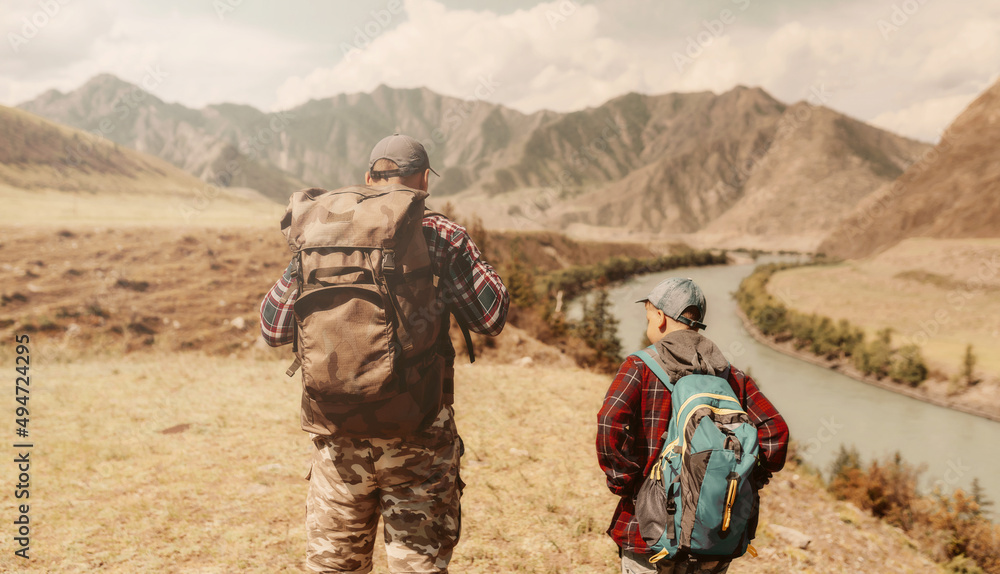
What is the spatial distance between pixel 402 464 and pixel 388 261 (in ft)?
3.14

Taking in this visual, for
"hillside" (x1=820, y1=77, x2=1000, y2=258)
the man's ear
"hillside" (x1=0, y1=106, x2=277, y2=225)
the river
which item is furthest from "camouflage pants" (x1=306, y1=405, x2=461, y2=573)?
"hillside" (x1=820, y1=77, x2=1000, y2=258)

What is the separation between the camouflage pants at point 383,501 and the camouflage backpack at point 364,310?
0.54 ft

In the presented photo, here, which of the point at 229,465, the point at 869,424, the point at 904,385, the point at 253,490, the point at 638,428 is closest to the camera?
the point at 638,428

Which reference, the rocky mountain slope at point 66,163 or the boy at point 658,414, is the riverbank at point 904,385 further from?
the rocky mountain slope at point 66,163

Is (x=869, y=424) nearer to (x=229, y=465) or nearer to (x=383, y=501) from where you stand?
(x=229, y=465)

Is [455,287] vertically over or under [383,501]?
over

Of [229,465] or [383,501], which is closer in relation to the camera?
[383,501]

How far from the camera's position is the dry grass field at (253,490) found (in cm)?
420

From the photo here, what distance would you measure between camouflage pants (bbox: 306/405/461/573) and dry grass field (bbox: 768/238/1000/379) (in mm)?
39270

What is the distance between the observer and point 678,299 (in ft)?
7.80

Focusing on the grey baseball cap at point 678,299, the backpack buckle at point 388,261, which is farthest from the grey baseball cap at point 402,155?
the grey baseball cap at point 678,299

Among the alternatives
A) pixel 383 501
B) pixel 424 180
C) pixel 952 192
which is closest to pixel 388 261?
pixel 424 180

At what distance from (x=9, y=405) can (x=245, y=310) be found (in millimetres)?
6400

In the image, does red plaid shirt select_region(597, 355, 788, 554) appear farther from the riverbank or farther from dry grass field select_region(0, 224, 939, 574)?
the riverbank
